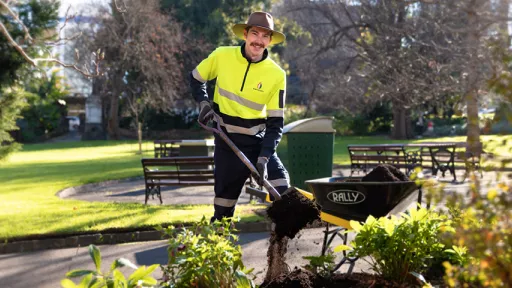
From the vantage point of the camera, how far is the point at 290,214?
5258mm

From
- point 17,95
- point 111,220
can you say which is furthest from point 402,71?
point 111,220

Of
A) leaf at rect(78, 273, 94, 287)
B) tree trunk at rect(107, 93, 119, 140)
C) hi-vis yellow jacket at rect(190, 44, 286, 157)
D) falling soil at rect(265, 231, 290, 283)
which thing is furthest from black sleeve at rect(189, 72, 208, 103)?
tree trunk at rect(107, 93, 119, 140)

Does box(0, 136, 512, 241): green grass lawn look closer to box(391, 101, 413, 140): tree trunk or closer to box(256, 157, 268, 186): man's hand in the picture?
box(256, 157, 268, 186): man's hand

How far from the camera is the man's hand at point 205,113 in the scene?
6.35 m

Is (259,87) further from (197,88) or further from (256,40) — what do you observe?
(197,88)

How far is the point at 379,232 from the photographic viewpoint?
445 centimetres

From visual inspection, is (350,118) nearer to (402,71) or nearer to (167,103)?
(167,103)

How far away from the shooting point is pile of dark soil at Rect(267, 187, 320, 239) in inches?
207

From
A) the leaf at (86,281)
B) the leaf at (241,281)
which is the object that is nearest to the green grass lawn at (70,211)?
the leaf at (241,281)

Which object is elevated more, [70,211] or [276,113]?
[276,113]

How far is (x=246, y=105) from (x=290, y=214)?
155 cm

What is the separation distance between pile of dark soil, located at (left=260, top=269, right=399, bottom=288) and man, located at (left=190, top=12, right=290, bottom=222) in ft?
5.28

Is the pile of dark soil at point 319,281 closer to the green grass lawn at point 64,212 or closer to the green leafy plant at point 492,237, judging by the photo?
the green leafy plant at point 492,237

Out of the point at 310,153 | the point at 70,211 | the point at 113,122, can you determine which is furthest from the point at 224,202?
the point at 113,122
